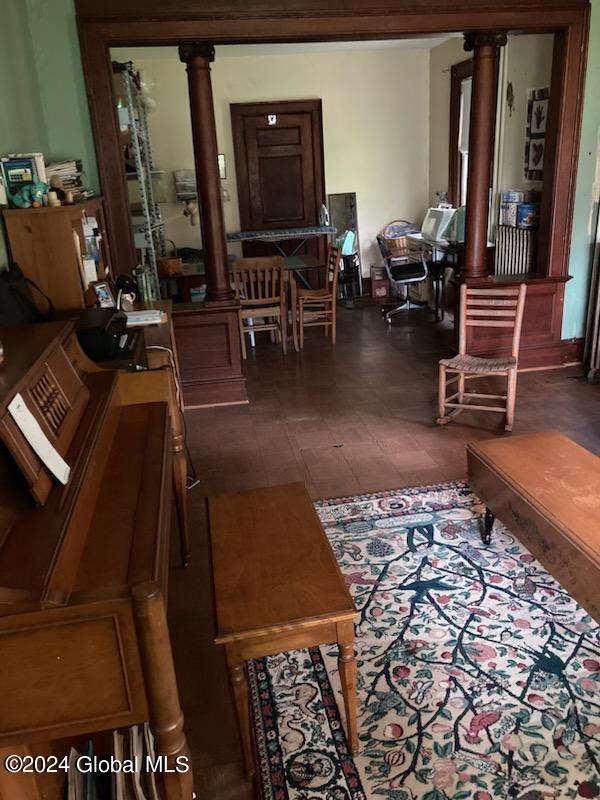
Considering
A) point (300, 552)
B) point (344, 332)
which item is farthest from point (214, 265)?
point (300, 552)

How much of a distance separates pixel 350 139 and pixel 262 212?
4.48 feet

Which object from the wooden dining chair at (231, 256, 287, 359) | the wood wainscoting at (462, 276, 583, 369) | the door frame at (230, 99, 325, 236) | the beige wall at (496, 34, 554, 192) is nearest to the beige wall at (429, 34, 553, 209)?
the beige wall at (496, 34, 554, 192)

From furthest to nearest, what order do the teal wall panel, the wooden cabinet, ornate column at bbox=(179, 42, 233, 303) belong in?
the teal wall panel, ornate column at bbox=(179, 42, 233, 303), the wooden cabinet

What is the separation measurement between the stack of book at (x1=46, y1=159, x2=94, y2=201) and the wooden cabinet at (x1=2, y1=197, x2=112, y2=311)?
45 centimetres

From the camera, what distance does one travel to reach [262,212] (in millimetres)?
7816

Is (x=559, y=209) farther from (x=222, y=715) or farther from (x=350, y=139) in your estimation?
(x=222, y=715)

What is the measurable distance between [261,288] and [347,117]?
3.17 m

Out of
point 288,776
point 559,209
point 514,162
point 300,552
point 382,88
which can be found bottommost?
point 288,776

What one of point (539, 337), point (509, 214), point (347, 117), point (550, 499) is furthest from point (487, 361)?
point (347, 117)

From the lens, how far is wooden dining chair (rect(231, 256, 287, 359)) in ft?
18.1

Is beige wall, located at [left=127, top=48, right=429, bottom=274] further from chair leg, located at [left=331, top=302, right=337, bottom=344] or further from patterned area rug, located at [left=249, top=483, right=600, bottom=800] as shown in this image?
patterned area rug, located at [left=249, top=483, right=600, bottom=800]

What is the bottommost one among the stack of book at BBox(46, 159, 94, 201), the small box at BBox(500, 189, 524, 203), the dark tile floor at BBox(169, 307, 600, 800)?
the dark tile floor at BBox(169, 307, 600, 800)

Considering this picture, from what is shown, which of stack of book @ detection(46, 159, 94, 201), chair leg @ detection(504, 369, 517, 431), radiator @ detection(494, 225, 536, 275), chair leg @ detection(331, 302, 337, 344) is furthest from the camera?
chair leg @ detection(331, 302, 337, 344)

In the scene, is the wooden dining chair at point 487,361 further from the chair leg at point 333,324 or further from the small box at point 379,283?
the small box at point 379,283
